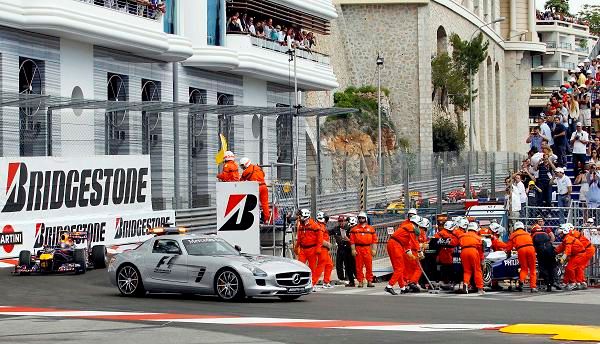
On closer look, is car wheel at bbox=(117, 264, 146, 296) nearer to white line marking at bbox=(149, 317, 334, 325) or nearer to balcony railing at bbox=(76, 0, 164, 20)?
white line marking at bbox=(149, 317, 334, 325)

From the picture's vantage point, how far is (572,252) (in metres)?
26.7

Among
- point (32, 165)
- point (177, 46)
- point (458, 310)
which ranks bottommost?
point (458, 310)

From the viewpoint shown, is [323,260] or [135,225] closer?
[323,260]

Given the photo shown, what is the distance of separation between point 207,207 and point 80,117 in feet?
17.7

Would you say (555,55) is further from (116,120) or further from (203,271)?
(203,271)

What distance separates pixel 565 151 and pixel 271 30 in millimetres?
15078

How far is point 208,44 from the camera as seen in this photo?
4531 centimetres

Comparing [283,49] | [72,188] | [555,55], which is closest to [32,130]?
[72,188]

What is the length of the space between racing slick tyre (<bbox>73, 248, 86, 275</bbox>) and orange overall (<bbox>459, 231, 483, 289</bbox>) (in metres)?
7.46

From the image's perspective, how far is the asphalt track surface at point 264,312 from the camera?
54.8 feet

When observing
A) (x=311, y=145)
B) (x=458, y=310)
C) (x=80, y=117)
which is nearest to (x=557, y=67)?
(x=311, y=145)

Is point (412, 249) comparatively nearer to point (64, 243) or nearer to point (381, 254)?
point (64, 243)

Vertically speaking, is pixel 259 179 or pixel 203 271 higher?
pixel 259 179

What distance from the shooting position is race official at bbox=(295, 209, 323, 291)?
26.9 metres
